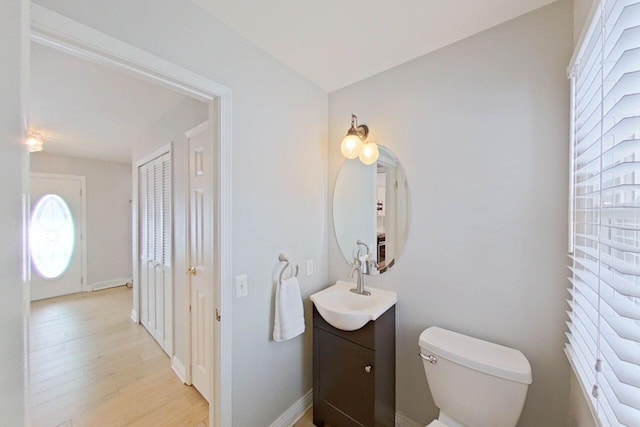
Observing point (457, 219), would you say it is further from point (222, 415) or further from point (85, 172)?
point (85, 172)

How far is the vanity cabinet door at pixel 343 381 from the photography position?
1410mm

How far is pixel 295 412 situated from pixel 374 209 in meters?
1.54

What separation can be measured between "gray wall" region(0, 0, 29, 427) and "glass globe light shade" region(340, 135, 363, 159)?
4.93ft

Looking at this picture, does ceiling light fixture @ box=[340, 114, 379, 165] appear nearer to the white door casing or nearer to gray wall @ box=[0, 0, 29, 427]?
the white door casing

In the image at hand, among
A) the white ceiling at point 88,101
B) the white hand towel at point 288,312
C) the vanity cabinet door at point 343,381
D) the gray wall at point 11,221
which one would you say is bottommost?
the vanity cabinet door at point 343,381

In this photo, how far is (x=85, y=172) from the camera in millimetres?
4461

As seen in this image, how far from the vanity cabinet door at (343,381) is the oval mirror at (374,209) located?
0.54 m

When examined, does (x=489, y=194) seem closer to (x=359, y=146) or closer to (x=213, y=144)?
(x=359, y=146)

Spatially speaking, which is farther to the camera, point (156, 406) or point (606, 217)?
point (156, 406)

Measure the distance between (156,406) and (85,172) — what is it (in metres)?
4.58

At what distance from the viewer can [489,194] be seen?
1335 mm

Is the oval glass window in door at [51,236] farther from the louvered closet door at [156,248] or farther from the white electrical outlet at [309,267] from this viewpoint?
the white electrical outlet at [309,267]

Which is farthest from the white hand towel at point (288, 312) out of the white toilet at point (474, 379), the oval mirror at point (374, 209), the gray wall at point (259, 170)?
the white toilet at point (474, 379)

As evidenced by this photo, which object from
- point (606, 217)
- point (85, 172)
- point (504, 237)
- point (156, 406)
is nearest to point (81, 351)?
point (156, 406)
